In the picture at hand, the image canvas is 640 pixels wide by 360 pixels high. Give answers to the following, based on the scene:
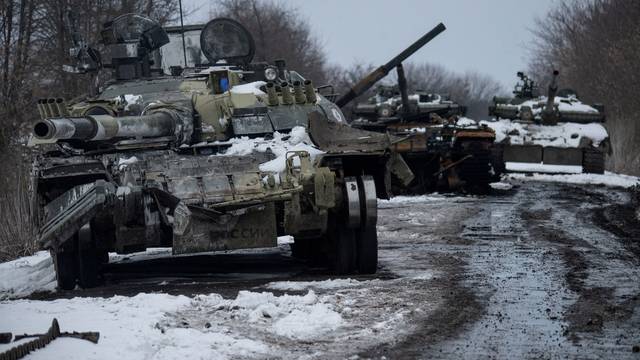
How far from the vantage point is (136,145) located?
1032cm

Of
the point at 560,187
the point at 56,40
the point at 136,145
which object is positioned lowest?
the point at 560,187

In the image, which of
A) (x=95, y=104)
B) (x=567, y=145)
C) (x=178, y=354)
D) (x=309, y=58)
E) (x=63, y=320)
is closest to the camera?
(x=178, y=354)

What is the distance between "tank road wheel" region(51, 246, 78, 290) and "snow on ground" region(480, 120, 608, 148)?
1517 cm

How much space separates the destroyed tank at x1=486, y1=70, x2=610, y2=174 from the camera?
24672mm

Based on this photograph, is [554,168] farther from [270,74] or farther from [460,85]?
[460,85]

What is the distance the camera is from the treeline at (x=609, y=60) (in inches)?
1220

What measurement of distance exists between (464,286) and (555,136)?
52.9 feet

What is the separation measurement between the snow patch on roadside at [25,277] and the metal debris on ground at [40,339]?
3.71m

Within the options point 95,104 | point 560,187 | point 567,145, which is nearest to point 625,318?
point 95,104

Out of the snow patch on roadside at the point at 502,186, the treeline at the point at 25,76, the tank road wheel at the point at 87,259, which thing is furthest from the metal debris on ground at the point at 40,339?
the snow patch on roadside at the point at 502,186

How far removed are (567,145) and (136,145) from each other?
16.1 m

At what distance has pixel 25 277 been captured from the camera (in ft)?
38.2

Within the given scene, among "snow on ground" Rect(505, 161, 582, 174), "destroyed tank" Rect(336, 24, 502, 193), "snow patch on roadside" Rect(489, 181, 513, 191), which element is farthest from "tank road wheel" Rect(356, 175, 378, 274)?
"snow on ground" Rect(505, 161, 582, 174)

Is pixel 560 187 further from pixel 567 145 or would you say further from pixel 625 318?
pixel 625 318
